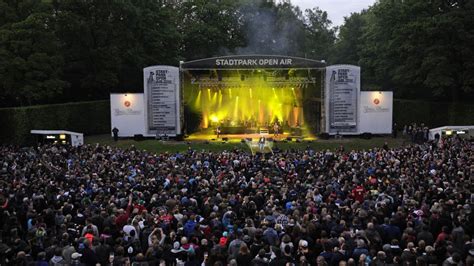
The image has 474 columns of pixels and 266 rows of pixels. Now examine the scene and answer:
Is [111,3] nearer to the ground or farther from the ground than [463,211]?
farther from the ground

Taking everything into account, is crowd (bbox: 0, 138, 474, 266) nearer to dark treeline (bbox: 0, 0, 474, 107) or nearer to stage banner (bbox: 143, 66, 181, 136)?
stage banner (bbox: 143, 66, 181, 136)

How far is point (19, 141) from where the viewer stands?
32719 millimetres

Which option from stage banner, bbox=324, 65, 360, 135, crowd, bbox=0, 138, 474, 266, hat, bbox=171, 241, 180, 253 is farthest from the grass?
hat, bbox=171, 241, 180, 253

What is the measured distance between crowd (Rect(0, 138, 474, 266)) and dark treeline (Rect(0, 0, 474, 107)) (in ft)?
56.8

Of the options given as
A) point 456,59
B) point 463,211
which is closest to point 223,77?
point 456,59

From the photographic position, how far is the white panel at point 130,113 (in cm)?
3434

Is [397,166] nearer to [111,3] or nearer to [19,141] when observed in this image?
[19,141]

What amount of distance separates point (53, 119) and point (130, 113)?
525 centimetres

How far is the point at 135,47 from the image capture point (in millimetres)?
41281

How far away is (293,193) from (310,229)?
12.0 feet

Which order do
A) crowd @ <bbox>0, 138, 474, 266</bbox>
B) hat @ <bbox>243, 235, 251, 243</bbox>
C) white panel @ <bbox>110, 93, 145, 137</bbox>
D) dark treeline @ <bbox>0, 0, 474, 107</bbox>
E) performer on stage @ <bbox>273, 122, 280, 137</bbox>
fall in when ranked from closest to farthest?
1. crowd @ <bbox>0, 138, 474, 266</bbox>
2. hat @ <bbox>243, 235, 251, 243</bbox>
3. white panel @ <bbox>110, 93, 145, 137</bbox>
4. dark treeline @ <bbox>0, 0, 474, 107</bbox>
5. performer on stage @ <bbox>273, 122, 280, 137</bbox>

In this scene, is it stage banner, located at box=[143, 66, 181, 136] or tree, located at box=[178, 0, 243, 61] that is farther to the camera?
tree, located at box=[178, 0, 243, 61]

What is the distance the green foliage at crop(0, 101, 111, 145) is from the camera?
3275cm

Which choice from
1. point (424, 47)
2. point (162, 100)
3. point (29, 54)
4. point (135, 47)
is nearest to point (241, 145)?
point (162, 100)
